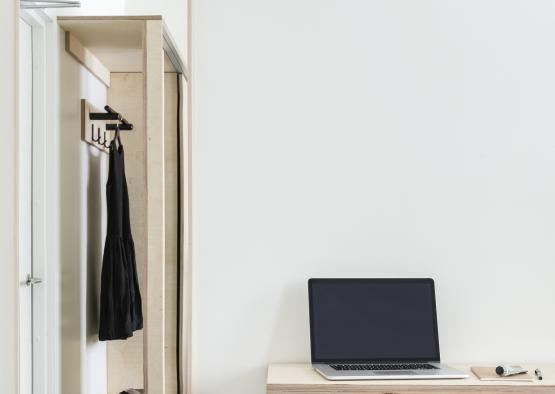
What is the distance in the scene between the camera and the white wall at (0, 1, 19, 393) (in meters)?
0.98

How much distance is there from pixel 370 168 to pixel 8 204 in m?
1.77

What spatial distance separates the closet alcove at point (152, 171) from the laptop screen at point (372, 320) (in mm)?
511

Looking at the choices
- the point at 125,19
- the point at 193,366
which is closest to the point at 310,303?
the point at 193,366

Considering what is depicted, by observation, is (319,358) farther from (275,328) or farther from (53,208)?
(53,208)

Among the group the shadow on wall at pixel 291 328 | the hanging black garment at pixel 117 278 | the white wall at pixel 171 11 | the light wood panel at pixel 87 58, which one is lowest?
the shadow on wall at pixel 291 328

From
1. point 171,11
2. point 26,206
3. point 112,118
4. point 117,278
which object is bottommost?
point 117,278

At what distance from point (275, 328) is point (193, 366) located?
0.34 m

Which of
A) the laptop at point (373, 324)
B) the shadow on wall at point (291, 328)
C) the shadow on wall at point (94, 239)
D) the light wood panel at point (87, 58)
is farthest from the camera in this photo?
the shadow on wall at point (291, 328)

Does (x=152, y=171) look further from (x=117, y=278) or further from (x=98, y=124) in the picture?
(x=98, y=124)

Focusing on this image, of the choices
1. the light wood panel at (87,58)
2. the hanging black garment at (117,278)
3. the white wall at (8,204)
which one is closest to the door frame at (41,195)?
the light wood panel at (87,58)

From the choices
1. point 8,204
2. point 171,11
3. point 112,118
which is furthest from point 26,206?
point 171,11

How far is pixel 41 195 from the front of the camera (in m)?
1.89

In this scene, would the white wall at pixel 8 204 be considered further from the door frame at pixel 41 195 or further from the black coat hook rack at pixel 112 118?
the black coat hook rack at pixel 112 118

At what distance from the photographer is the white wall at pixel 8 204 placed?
0.98m
